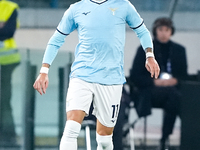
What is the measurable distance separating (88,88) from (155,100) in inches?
86.3

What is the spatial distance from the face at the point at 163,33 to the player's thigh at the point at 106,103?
2065 millimetres

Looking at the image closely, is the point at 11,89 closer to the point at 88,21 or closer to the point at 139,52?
the point at 139,52

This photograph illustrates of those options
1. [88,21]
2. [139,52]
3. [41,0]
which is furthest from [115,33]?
[41,0]

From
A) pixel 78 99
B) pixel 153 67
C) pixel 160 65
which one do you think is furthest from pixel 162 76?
pixel 78 99

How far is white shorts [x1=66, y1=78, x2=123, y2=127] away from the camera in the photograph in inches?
160

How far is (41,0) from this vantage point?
6422mm

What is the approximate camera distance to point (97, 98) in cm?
418

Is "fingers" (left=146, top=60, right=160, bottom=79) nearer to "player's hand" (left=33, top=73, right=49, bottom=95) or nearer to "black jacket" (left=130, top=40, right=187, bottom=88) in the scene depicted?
"player's hand" (left=33, top=73, right=49, bottom=95)

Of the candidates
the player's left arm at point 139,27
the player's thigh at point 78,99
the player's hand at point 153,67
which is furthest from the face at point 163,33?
the player's thigh at point 78,99

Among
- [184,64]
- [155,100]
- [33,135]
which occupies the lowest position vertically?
[33,135]

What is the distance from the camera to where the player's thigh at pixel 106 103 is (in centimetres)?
417

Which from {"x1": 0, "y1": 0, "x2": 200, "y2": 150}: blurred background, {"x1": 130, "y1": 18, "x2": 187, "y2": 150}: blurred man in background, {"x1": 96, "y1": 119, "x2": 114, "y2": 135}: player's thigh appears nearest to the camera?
{"x1": 96, "y1": 119, "x2": 114, "y2": 135}: player's thigh

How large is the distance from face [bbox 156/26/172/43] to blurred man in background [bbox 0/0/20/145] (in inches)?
62.5

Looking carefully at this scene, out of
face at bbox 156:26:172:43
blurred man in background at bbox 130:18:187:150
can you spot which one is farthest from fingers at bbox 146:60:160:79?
face at bbox 156:26:172:43
